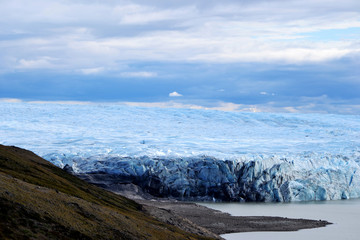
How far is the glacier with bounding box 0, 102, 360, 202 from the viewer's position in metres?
36.6

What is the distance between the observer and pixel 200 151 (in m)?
41.3

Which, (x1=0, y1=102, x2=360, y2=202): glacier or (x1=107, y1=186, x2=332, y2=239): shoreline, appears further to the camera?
(x1=0, y1=102, x2=360, y2=202): glacier

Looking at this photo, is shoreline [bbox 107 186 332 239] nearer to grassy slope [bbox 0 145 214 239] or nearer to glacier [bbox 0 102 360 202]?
grassy slope [bbox 0 145 214 239]

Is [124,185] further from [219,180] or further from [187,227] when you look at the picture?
[187,227]

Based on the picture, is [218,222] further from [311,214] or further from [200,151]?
[200,151]

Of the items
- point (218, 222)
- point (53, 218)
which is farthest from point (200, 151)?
point (53, 218)

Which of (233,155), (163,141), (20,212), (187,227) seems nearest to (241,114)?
(163,141)

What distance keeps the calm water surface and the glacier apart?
5.73ft

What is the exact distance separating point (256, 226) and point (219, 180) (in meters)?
11.1

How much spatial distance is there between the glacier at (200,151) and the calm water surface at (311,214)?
175 centimetres

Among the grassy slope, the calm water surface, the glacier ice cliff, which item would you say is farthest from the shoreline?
the glacier ice cliff

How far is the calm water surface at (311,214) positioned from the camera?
→ 23766 mm

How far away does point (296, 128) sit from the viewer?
55469 mm

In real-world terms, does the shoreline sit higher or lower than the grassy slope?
lower
